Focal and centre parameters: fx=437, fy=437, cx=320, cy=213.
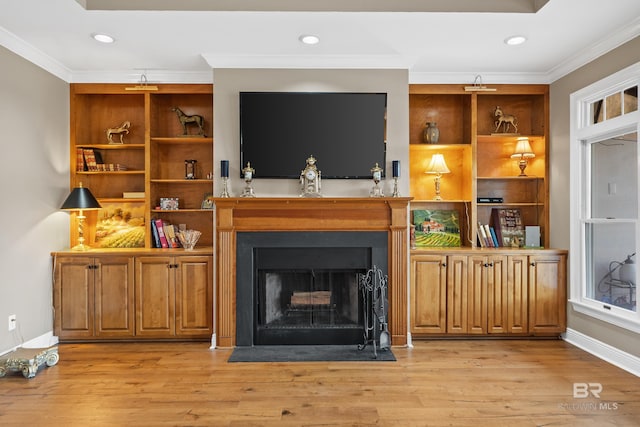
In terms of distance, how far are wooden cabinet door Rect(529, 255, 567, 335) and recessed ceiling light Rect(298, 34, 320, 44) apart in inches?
108

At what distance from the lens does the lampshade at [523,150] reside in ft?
14.5

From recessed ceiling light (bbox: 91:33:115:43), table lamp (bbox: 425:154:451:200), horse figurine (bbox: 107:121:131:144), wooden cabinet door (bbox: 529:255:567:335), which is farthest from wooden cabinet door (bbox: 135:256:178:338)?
wooden cabinet door (bbox: 529:255:567:335)

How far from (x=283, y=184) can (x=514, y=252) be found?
7.32 feet

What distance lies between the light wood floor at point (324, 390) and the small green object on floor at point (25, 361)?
0.06 meters

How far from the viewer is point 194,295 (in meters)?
4.01

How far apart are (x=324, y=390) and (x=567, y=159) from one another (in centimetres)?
304

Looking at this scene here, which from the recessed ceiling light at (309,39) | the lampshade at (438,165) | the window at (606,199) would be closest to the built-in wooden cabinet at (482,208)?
the lampshade at (438,165)

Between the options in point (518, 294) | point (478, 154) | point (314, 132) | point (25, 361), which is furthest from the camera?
point (478, 154)

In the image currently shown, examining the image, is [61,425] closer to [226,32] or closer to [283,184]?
[283,184]

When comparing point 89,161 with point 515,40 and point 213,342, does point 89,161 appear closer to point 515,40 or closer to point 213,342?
point 213,342

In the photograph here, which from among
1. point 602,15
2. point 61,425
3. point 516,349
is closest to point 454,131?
point 602,15

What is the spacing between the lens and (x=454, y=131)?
4660 mm

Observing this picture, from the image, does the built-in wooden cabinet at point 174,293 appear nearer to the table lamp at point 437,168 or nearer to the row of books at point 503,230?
the table lamp at point 437,168

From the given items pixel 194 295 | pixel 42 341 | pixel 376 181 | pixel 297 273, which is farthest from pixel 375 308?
pixel 42 341
